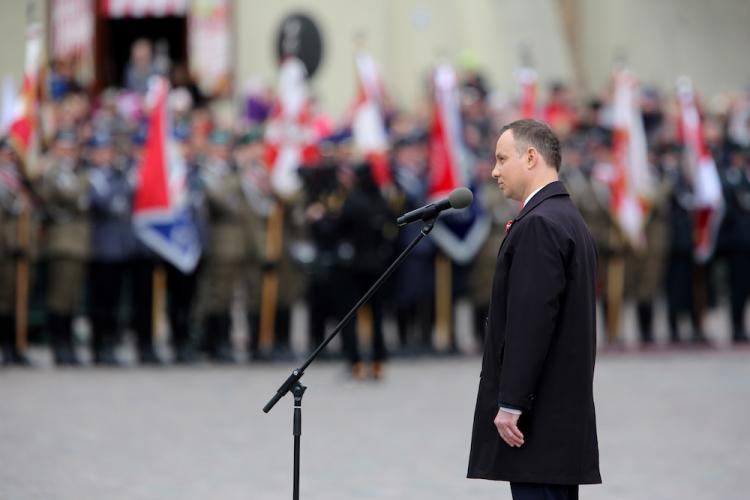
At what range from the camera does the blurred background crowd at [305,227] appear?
50.4 feet

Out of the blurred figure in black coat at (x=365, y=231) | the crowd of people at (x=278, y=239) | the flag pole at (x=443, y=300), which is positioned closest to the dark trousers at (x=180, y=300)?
the crowd of people at (x=278, y=239)

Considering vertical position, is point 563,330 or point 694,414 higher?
point 563,330

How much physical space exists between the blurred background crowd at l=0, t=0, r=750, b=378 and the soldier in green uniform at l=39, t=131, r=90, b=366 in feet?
0.05

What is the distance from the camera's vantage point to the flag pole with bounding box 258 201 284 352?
648 inches

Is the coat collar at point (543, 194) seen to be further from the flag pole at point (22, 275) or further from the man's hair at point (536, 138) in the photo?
the flag pole at point (22, 275)

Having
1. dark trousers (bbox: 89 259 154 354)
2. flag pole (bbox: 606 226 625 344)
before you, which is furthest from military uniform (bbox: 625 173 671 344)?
dark trousers (bbox: 89 259 154 354)

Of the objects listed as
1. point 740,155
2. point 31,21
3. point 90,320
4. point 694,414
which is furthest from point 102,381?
point 740,155

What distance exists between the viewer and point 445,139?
56.0 feet

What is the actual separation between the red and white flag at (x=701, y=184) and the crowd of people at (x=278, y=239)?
140 mm

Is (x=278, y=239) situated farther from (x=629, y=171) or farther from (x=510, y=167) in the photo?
(x=510, y=167)

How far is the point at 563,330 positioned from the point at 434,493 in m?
3.28

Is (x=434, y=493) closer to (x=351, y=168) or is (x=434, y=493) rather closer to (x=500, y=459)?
(x=500, y=459)

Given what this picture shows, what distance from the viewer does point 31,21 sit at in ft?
52.0

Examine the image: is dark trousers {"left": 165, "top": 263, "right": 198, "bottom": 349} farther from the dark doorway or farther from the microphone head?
the dark doorway
